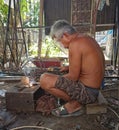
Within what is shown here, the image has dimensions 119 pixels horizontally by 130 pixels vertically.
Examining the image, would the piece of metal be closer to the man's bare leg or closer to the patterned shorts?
the man's bare leg

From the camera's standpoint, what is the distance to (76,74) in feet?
10.1

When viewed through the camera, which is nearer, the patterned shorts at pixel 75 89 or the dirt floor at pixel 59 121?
the dirt floor at pixel 59 121

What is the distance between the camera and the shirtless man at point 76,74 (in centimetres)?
299

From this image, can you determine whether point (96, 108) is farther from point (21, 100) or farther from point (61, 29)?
point (61, 29)

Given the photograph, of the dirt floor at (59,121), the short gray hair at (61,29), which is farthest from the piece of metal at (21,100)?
the short gray hair at (61,29)

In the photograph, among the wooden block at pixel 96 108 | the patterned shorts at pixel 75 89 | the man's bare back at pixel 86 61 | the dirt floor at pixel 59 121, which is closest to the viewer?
the dirt floor at pixel 59 121

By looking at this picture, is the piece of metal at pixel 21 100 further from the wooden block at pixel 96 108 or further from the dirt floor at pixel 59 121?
the wooden block at pixel 96 108

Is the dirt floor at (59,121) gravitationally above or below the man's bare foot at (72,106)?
below

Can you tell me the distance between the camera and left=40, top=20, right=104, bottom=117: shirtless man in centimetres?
299

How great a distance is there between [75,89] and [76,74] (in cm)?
20

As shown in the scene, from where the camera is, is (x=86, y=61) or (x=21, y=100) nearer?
(x=86, y=61)

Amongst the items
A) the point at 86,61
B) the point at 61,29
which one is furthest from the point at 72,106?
the point at 61,29

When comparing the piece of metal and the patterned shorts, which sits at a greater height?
the patterned shorts

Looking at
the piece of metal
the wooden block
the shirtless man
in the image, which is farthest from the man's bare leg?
the piece of metal
